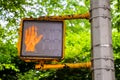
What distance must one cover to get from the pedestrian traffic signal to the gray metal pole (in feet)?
1.97

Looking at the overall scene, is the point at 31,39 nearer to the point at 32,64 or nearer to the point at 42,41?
the point at 42,41

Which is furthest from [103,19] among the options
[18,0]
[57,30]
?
[18,0]

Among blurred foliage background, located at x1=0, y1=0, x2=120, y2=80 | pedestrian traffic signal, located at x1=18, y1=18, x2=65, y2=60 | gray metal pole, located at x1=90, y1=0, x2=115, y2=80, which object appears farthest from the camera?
blurred foliage background, located at x1=0, y1=0, x2=120, y2=80

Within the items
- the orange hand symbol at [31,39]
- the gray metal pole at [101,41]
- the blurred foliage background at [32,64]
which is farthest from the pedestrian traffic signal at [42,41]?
the blurred foliage background at [32,64]

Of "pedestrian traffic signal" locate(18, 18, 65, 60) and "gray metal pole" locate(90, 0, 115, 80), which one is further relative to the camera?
"pedestrian traffic signal" locate(18, 18, 65, 60)

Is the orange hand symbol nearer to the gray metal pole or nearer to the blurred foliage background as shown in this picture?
the gray metal pole

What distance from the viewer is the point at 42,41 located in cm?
424

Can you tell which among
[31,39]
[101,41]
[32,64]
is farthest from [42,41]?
[32,64]

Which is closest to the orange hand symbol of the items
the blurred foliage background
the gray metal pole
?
the gray metal pole

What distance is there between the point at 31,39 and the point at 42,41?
15 cm

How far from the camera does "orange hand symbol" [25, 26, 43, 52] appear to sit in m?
4.19

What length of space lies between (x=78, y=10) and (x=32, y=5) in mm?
9552

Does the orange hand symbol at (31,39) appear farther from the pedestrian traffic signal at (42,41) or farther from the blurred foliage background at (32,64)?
the blurred foliage background at (32,64)

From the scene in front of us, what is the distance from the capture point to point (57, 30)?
432 cm
